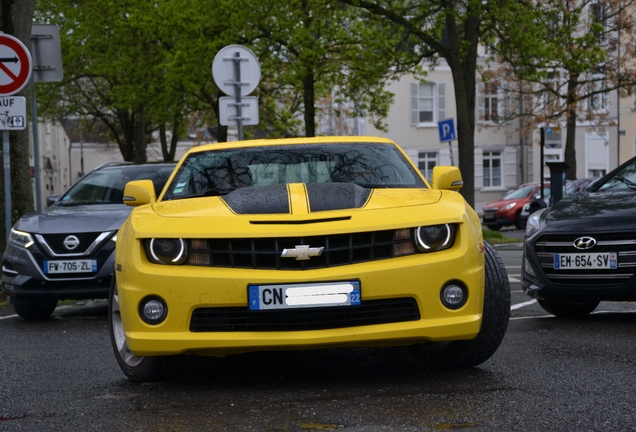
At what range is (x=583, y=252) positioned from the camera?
825 centimetres

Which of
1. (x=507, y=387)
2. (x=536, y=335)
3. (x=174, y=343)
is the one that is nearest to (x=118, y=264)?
(x=174, y=343)

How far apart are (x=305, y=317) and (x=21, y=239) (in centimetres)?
554

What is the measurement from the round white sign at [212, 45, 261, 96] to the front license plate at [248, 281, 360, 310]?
9.66 metres

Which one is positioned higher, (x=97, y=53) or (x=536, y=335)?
(x=97, y=53)

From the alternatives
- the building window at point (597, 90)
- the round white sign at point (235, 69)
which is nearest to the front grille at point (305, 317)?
the round white sign at point (235, 69)

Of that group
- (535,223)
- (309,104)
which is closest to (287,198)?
(535,223)

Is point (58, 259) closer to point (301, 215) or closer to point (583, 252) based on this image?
point (583, 252)

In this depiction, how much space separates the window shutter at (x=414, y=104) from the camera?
177 feet

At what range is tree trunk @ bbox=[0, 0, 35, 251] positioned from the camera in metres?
14.4

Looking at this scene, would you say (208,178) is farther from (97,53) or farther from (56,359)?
(97,53)

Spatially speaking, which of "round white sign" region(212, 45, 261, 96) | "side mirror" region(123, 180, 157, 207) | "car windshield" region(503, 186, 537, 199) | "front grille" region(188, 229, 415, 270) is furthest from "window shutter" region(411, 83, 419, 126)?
"front grille" region(188, 229, 415, 270)

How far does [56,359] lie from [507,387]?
10.7 feet

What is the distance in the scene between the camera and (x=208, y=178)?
6832 millimetres

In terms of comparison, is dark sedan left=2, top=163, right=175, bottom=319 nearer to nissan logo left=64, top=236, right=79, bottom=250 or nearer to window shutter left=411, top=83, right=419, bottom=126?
nissan logo left=64, top=236, right=79, bottom=250
